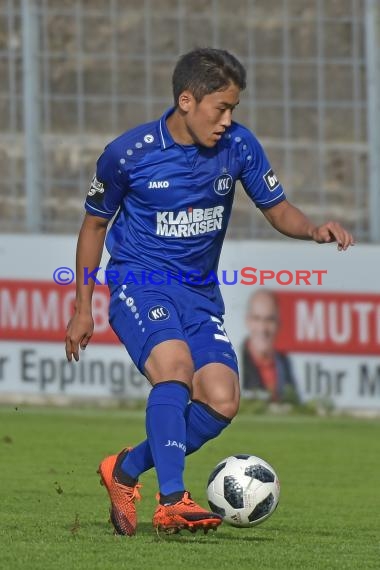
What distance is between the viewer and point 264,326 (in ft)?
39.9

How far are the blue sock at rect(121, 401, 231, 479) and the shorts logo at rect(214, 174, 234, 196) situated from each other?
88 cm

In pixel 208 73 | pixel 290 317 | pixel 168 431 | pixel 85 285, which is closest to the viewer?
pixel 168 431

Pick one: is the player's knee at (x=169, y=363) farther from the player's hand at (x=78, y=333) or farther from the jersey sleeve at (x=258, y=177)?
the jersey sleeve at (x=258, y=177)

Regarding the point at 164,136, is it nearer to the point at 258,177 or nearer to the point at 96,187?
the point at 96,187

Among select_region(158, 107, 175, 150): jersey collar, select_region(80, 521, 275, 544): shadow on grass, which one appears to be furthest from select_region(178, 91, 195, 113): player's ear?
select_region(80, 521, 275, 544): shadow on grass

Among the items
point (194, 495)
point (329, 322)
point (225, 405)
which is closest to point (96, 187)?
point (225, 405)

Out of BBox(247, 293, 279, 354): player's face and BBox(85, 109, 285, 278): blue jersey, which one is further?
BBox(247, 293, 279, 354): player's face

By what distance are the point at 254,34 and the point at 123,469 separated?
674 centimetres

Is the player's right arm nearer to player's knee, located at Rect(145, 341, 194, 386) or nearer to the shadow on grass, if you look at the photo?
player's knee, located at Rect(145, 341, 194, 386)

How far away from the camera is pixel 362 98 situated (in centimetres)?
1257

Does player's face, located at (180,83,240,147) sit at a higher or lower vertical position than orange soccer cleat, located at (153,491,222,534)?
higher

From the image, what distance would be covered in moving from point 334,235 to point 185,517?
1.22 m

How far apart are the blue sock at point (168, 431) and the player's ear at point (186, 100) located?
1.11 meters

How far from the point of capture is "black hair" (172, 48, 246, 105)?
21.1 feet
